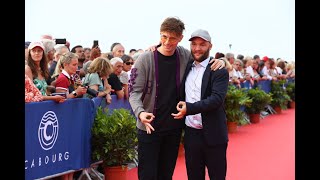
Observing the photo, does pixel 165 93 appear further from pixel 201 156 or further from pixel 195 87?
pixel 201 156

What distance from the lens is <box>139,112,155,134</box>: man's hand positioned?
13.6 ft

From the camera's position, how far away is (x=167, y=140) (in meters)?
4.48

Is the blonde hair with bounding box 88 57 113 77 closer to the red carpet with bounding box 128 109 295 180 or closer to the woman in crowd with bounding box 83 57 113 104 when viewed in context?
the woman in crowd with bounding box 83 57 113 104

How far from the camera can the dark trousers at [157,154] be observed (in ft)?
14.5

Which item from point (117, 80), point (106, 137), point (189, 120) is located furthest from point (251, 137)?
point (189, 120)

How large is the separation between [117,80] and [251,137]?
476 centimetres

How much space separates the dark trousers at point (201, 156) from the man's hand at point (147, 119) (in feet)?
1.47

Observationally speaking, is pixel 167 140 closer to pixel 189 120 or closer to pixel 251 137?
pixel 189 120

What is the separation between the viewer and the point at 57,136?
19.3ft

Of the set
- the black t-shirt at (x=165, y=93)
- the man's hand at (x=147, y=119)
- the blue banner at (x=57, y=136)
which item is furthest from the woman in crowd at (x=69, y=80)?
the man's hand at (x=147, y=119)

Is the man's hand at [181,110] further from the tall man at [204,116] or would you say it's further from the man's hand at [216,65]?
the man's hand at [216,65]

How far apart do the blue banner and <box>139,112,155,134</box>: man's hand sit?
1645 mm

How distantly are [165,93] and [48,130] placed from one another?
1877 millimetres

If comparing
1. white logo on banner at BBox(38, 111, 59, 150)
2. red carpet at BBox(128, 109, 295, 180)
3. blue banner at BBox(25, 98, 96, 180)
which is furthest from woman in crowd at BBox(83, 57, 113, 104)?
white logo on banner at BBox(38, 111, 59, 150)
